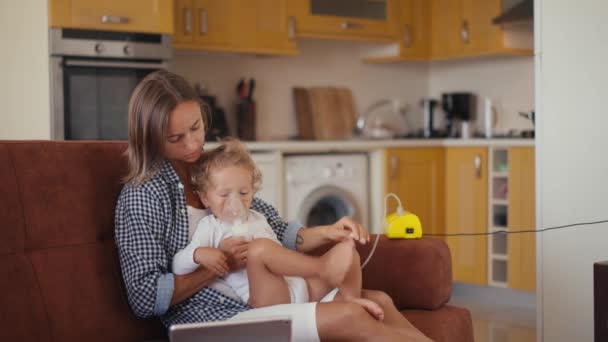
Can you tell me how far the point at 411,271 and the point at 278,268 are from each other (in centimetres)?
46

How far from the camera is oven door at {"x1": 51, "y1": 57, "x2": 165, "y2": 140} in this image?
3539mm

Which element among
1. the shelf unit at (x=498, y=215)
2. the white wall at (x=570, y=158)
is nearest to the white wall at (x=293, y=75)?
the shelf unit at (x=498, y=215)

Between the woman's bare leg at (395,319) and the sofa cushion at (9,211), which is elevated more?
the sofa cushion at (9,211)

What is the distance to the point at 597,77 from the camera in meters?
2.70

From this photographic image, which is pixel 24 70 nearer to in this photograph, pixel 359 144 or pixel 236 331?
pixel 359 144

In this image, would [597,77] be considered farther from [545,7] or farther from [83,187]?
[83,187]

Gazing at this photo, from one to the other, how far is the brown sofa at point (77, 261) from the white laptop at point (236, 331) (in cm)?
47

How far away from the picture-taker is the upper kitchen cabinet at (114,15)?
11.6ft

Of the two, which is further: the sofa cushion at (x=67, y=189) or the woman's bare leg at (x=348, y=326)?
the sofa cushion at (x=67, y=189)

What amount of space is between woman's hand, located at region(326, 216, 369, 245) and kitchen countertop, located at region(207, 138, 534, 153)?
2104 mm

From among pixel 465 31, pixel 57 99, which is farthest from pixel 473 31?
pixel 57 99

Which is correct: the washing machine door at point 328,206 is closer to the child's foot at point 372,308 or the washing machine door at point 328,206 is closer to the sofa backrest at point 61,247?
the sofa backrest at point 61,247

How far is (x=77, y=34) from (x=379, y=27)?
2103 millimetres

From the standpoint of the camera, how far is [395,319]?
5.86 feet
